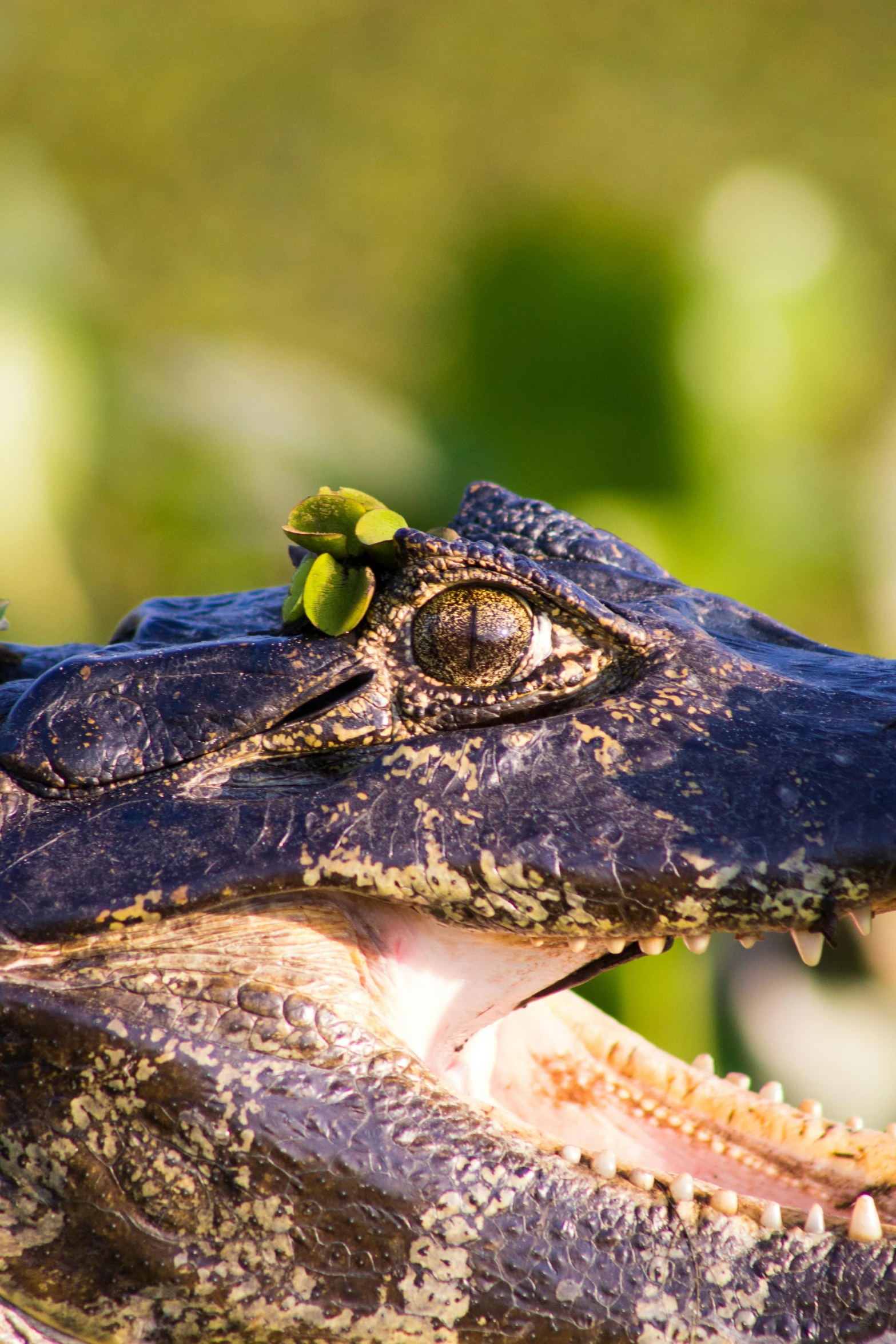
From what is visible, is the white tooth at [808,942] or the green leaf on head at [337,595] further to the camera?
the green leaf on head at [337,595]

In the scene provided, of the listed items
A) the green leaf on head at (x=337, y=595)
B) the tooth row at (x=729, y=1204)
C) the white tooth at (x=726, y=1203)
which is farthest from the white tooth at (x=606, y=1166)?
the green leaf on head at (x=337, y=595)

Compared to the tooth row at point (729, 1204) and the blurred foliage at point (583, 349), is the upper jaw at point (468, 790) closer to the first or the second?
the tooth row at point (729, 1204)

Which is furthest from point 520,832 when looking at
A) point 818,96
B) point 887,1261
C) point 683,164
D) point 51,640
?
point 818,96

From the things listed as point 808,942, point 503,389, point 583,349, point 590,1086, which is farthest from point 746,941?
point 503,389

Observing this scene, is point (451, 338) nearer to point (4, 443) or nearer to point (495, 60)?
point (4, 443)

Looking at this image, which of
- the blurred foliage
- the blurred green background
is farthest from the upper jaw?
Result: the blurred foliage

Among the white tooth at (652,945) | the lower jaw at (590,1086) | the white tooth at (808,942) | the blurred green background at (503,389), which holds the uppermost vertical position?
the blurred green background at (503,389)

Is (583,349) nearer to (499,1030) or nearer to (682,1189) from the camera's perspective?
(499,1030)
